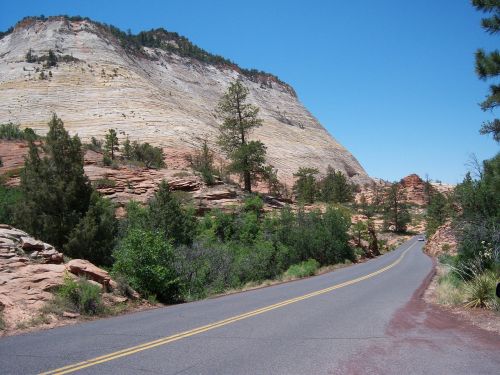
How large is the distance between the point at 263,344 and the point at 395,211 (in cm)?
7986

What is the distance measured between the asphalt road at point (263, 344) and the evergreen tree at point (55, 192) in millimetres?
10904

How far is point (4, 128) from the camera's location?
41.2 meters

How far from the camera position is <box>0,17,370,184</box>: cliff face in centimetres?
6016

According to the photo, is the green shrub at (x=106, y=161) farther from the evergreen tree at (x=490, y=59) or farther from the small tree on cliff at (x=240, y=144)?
the evergreen tree at (x=490, y=59)

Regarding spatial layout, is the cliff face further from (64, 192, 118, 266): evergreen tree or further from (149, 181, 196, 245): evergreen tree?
(64, 192, 118, 266): evergreen tree

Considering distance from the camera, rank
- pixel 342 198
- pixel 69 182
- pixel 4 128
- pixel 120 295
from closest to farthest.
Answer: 1. pixel 120 295
2. pixel 69 182
3. pixel 4 128
4. pixel 342 198

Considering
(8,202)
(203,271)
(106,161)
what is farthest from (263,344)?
(106,161)

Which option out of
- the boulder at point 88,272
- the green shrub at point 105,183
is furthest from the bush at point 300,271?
the green shrub at point 105,183

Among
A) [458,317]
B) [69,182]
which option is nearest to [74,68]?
[69,182]

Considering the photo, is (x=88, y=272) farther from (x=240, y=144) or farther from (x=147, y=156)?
(x=240, y=144)

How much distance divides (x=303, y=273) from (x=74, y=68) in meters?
62.5

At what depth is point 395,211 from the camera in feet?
272

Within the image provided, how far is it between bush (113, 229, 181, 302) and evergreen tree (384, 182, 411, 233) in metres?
72.3

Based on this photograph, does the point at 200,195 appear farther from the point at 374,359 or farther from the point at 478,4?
the point at 374,359
